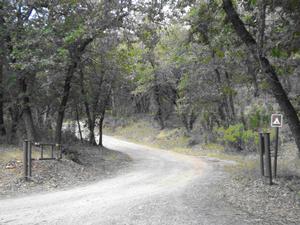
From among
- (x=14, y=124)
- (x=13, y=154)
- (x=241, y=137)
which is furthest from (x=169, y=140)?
(x=13, y=154)

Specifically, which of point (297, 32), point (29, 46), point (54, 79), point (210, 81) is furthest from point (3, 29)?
point (210, 81)

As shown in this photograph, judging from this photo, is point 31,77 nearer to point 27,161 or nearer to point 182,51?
point 27,161

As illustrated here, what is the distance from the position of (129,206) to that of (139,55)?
2291 centimetres

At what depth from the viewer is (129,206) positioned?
28.2 feet

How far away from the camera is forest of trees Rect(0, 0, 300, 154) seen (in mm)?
10117

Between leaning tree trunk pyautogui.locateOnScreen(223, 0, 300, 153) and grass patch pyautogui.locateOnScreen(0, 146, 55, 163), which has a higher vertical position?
leaning tree trunk pyautogui.locateOnScreen(223, 0, 300, 153)

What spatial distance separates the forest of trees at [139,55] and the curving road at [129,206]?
136 inches

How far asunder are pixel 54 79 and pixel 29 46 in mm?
3201

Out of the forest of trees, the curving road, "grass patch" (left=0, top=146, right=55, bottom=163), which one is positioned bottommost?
the curving road

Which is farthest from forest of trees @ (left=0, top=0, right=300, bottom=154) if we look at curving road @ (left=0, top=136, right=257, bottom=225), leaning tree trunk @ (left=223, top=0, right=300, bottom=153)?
curving road @ (left=0, top=136, right=257, bottom=225)

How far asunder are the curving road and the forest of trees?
346 cm

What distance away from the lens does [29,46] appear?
47.8ft

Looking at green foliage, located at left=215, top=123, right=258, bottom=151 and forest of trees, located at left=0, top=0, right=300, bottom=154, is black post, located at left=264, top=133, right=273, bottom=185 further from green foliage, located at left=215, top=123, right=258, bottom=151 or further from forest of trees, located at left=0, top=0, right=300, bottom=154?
green foliage, located at left=215, top=123, right=258, bottom=151

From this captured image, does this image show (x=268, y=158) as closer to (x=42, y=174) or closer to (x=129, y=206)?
(x=129, y=206)
